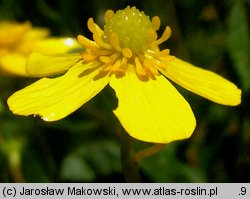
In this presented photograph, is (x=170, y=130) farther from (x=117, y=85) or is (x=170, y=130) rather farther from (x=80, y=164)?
(x=80, y=164)

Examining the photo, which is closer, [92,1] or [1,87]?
[1,87]

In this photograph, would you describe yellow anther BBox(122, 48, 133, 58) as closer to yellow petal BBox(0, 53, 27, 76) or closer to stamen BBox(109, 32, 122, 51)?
stamen BBox(109, 32, 122, 51)

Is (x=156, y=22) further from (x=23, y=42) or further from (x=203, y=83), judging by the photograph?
(x=23, y=42)

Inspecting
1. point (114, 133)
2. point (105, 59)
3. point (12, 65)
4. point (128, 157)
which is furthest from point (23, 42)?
point (128, 157)

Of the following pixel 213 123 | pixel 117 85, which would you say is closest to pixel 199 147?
pixel 213 123

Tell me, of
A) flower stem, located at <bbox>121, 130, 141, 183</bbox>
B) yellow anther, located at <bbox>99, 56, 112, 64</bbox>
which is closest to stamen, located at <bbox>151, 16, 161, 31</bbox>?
yellow anther, located at <bbox>99, 56, 112, 64</bbox>

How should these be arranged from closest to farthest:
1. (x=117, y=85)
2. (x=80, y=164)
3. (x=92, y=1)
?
(x=117, y=85) → (x=80, y=164) → (x=92, y=1)
